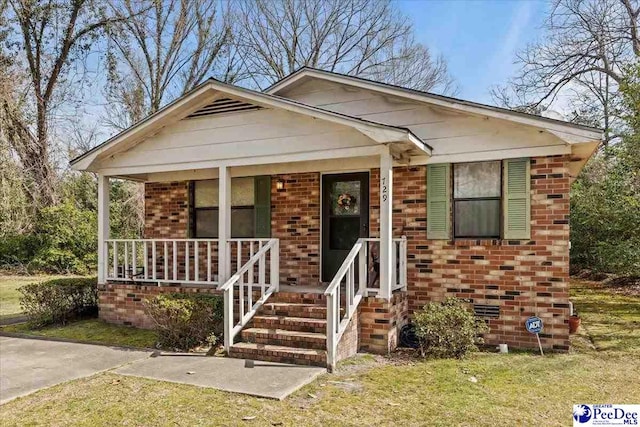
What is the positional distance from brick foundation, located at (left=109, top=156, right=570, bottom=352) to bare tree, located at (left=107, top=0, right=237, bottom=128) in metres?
16.3

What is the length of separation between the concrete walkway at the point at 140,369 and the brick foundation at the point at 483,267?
1596 mm

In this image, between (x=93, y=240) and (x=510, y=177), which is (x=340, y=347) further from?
(x=93, y=240)

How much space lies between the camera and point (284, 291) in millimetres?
7121

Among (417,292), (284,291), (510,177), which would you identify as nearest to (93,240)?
(284,291)

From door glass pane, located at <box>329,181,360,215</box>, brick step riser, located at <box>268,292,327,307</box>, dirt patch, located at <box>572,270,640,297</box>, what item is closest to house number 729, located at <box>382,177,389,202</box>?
brick step riser, located at <box>268,292,327,307</box>

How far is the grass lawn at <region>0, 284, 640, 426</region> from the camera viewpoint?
4043mm

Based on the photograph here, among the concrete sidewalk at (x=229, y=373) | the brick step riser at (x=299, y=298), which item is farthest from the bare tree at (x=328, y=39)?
the concrete sidewalk at (x=229, y=373)

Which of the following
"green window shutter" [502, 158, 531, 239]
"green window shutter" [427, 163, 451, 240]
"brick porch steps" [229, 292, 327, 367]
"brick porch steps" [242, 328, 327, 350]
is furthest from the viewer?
"green window shutter" [427, 163, 451, 240]

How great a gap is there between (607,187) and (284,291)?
1113 centimetres

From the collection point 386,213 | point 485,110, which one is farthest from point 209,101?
point 485,110

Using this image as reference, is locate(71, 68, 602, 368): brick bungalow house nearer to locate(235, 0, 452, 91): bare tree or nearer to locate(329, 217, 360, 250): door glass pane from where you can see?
locate(329, 217, 360, 250): door glass pane

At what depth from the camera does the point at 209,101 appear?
7562 mm

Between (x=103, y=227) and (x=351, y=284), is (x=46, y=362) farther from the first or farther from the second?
Answer: (x=351, y=284)

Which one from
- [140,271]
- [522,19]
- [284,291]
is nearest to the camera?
[284,291]
